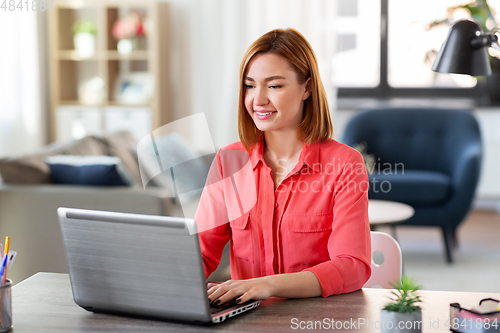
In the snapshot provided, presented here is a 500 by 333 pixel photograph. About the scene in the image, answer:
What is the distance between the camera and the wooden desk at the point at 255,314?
97 cm

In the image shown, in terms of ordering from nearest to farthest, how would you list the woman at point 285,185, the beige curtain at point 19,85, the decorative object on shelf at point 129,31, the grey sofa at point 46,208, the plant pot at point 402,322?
the plant pot at point 402,322 < the woman at point 285,185 < the grey sofa at point 46,208 < the beige curtain at point 19,85 < the decorative object on shelf at point 129,31

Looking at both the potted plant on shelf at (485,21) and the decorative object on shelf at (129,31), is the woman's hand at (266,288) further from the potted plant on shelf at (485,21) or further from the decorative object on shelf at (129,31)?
the decorative object on shelf at (129,31)

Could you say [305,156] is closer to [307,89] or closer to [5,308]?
[307,89]

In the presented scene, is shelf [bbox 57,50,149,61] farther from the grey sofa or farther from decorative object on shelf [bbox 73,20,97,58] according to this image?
the grey sofa

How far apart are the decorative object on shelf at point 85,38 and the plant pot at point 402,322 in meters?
4.39

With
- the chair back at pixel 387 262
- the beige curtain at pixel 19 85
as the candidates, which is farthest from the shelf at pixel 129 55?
the chair back at pixel 387 262

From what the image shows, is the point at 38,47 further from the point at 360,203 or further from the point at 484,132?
the point at 360,203

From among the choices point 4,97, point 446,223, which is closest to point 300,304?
point 446,223

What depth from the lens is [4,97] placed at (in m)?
4.24

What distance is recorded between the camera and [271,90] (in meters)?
1.31

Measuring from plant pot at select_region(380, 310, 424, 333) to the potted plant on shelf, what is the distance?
275cm

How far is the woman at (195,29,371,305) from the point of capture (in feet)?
4.13

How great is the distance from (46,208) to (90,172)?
10.3 inches

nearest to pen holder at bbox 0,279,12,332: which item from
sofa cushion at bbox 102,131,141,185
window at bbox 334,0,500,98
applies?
sofa cushion at bbox 102,131,141,185
